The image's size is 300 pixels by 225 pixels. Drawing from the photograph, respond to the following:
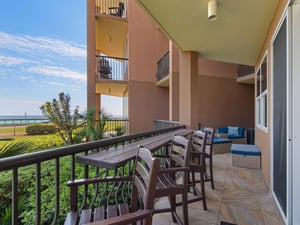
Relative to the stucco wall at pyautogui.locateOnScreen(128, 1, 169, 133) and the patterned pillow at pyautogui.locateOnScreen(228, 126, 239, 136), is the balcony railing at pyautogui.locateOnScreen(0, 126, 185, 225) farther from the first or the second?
the stucco wall at pyautogui.locateOnScreen(128, 1, 169, 133)

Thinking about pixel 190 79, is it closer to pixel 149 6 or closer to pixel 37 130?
pixel 149 6

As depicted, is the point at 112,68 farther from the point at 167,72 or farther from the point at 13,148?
the point at 13,148

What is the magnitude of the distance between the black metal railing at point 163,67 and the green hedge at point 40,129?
4627 mm

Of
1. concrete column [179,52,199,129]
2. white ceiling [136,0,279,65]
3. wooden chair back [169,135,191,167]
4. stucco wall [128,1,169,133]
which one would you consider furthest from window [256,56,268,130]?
stucco wall [128,1,169,133]

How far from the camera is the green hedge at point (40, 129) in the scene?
7.62 meters

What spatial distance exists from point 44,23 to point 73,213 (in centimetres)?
1747

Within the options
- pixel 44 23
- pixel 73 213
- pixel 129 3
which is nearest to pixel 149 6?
pixel 73 213

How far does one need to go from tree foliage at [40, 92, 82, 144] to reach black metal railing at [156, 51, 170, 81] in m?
3.60

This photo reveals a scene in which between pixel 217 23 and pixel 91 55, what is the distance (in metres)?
5.86

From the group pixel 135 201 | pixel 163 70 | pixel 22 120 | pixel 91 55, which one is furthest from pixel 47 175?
pixel 22 120

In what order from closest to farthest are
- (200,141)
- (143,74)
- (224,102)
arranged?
(200,141) → (224,102) → (143,74)

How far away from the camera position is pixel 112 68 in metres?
8.93

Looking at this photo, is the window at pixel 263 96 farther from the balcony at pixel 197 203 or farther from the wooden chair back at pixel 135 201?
the wooden chair back at pixel 135 201

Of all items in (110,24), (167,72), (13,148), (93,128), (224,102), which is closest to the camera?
(13,148)
